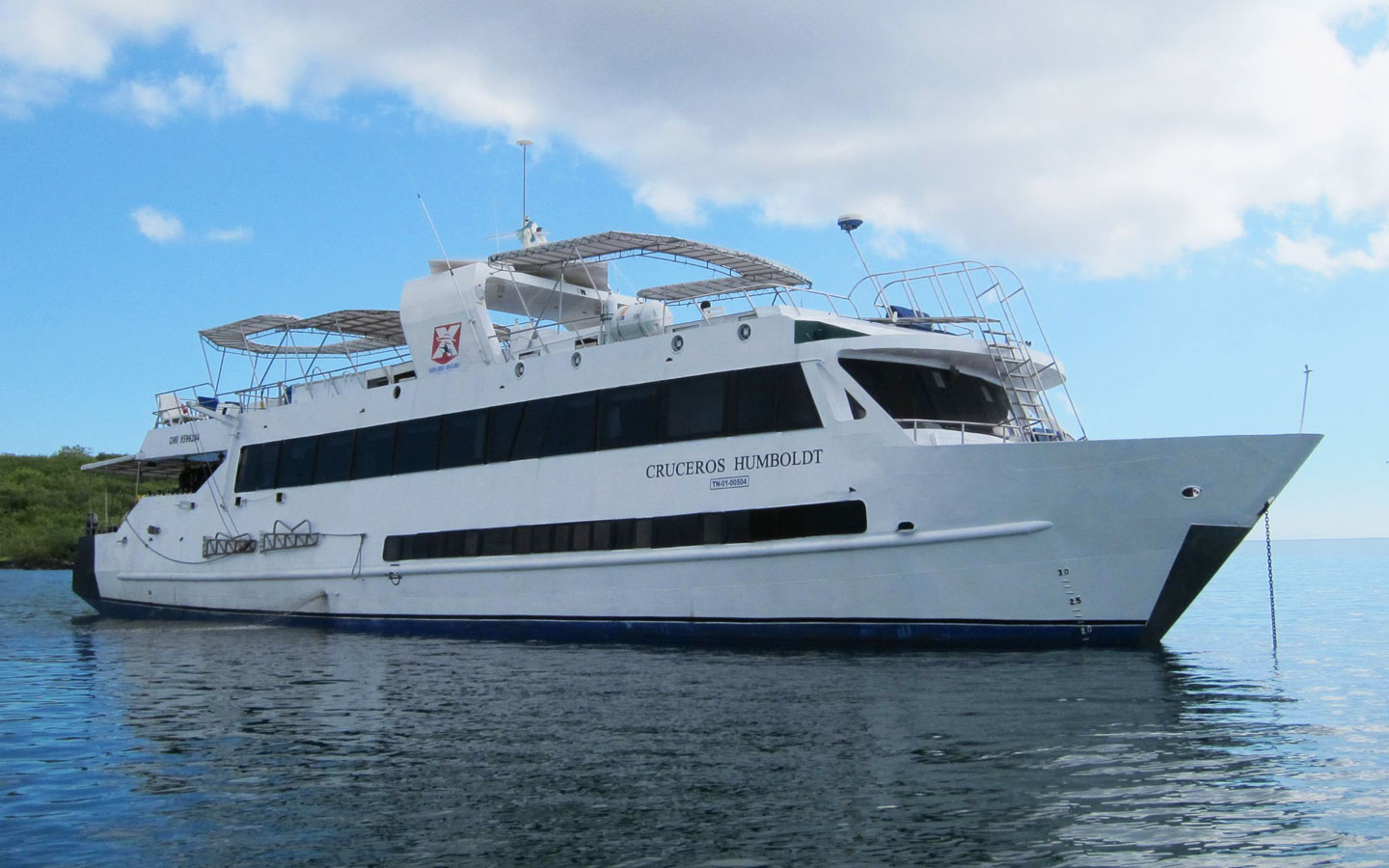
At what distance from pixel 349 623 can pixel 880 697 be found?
12458mm

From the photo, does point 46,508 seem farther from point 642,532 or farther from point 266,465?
point 642,532

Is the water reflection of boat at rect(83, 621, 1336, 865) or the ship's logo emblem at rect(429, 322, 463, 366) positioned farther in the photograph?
the ship's logo emblem at rect(429, 322, 463, 366)

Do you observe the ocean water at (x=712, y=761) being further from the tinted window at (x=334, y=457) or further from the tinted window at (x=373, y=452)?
the tinted window at (x=334, y=457)

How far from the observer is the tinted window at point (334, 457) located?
20391mm

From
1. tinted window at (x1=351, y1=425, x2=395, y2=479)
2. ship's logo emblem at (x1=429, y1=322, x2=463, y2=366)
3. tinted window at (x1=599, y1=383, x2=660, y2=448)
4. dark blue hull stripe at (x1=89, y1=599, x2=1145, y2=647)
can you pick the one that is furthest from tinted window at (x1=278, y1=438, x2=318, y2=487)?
tinted window at (x1=599, y1=383, x2=660, y2=448)

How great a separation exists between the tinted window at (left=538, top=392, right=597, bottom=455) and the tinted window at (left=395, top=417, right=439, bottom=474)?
2607 mm

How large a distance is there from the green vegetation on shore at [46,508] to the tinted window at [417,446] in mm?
51563

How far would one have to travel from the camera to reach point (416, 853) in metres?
5.79

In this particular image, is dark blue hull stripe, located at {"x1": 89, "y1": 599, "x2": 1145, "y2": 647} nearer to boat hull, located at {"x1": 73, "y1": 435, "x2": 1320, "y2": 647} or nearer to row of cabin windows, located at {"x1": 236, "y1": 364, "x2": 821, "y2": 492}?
boat hull, located at {"x1": 73, "y1": 435, "x2": 1320, "y2": 647}

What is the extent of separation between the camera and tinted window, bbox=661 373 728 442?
50.4ft

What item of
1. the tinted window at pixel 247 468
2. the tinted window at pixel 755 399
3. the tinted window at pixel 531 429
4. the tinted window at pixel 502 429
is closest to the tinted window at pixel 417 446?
the tinted window at pixel 502 429

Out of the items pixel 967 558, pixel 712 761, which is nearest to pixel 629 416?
pixel 967 558

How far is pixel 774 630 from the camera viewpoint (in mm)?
14570

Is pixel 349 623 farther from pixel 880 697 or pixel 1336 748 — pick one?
pixel 1336 748
